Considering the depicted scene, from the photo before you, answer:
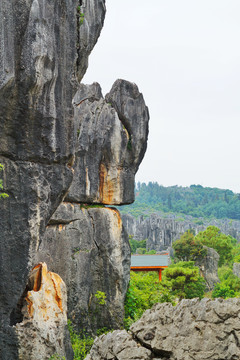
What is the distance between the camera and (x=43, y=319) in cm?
678

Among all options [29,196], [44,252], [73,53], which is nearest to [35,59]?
[73,53]

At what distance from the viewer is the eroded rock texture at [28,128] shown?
6.15m

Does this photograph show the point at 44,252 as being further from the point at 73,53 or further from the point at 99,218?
the point at 73,53

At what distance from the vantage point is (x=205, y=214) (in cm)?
12656

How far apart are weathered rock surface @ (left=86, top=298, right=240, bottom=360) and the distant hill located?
10405 centimetres

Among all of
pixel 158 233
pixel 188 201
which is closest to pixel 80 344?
pixel 158 233

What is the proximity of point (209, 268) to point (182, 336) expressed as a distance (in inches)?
1080

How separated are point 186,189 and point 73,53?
145 meters

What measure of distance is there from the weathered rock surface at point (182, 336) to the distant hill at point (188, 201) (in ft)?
341

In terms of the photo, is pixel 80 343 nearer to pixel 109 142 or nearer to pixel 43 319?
pixel 43 319

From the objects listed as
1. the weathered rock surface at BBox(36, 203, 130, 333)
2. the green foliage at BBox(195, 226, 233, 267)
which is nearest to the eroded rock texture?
the weathered rock surface at BBox(36, 203, 130, 333)

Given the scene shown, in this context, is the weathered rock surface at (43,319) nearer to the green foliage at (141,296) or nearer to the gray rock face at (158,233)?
the green foliage at (141,296)

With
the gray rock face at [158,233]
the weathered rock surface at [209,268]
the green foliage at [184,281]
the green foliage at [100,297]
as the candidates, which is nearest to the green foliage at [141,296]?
the green foliage at [100,297]

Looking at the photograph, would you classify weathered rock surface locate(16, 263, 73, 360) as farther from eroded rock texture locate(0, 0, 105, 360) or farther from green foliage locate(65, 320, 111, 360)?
green foliage locate(65, 320, 111, 360)
